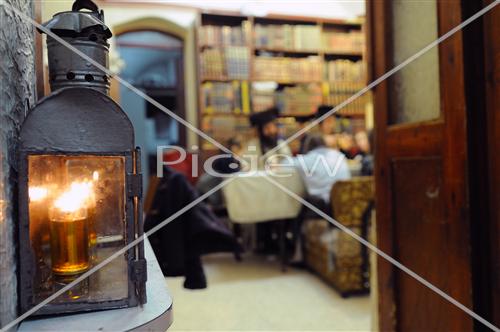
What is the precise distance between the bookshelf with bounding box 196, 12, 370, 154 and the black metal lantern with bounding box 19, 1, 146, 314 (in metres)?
3.27

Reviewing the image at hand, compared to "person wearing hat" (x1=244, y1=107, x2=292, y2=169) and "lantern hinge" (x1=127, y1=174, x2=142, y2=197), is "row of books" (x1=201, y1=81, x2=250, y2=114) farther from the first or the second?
"lantern hinge" (x1=127, y1=174, x2=142, y2=197)

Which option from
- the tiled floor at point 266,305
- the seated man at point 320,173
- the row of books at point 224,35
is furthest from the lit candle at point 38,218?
the row of books at point 224,35

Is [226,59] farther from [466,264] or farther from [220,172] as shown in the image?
[466,264]

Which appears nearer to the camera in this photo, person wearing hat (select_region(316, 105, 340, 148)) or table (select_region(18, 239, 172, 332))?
table (select_region(18, 239, 172, 332))

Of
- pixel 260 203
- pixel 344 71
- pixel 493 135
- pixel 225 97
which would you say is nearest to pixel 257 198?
pixel 260 203

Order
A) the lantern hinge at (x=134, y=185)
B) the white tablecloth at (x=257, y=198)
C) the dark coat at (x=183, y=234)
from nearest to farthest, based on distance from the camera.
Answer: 1. the lantern hinge at (x=134, y=185)
2. the dark coat at (x=183, y=234)
3. the white tablecloth at (x=257, y=198)

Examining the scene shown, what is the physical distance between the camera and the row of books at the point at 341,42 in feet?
15.2

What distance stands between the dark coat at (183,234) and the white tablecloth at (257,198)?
949 millimetres

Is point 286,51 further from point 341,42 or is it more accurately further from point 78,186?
point 78,186

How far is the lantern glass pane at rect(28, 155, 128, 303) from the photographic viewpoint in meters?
0.71

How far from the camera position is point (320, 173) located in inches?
109

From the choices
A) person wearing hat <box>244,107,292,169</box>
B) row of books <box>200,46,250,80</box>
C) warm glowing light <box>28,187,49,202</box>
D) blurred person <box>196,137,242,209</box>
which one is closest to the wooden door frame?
warm glowing light <box>28,187,49,202</box>

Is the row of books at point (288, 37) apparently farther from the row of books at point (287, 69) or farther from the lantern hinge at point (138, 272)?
the lantern hinge at point (138, 272)

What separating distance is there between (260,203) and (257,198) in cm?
4
